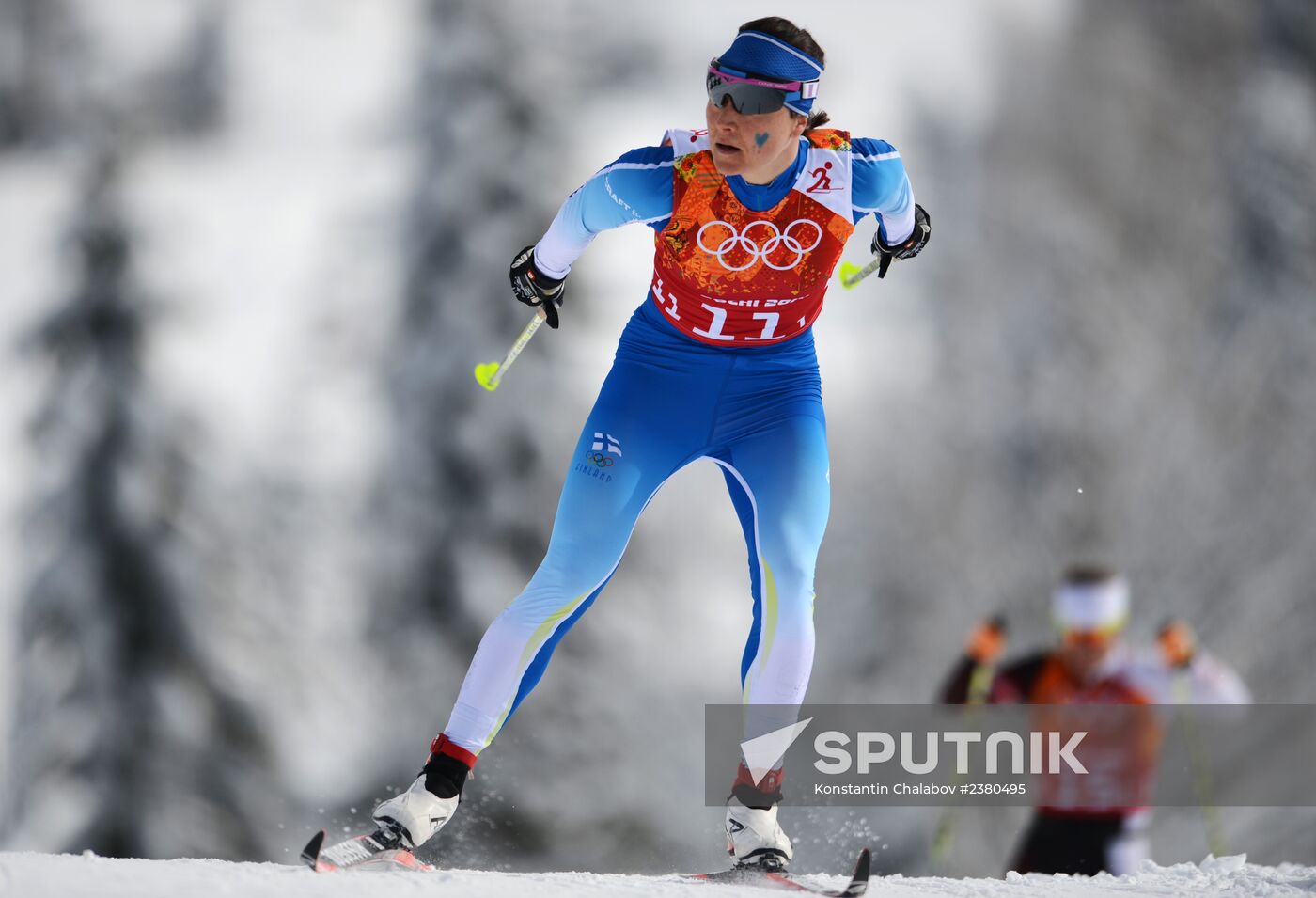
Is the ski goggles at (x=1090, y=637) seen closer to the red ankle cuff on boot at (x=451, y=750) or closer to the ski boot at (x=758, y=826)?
the ski boot at (x=758, y=826)

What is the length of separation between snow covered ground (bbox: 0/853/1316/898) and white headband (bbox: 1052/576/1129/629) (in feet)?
9.46

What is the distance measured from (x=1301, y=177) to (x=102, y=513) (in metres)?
24.6

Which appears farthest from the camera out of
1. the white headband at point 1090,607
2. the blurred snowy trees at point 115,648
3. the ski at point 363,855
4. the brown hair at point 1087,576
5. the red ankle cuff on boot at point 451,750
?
the blurred snowy trees at point 115,648

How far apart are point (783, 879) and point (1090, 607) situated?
4211 mm

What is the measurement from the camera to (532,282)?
433 centimetres

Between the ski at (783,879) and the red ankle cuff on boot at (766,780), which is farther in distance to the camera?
the red ankle cuff on boot at (766,780)

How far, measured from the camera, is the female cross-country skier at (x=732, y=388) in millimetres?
3896

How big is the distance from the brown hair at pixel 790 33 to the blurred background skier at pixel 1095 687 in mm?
4508

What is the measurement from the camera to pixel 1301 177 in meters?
27.5

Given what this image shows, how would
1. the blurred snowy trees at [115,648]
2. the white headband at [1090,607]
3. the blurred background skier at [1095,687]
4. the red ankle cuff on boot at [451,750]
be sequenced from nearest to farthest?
the red ankle cuff on boot at [451,750], the blurred background skier at [1095,687], the white headband at [1090,607], the blurred snowy trees at [115,648]

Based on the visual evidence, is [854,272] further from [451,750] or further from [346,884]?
[346,884]

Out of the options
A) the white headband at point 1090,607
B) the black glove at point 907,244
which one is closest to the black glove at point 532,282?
the black glove at point 907,244

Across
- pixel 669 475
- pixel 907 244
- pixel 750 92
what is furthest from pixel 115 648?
pixel 750 92

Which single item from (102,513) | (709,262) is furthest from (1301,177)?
(709,262)
